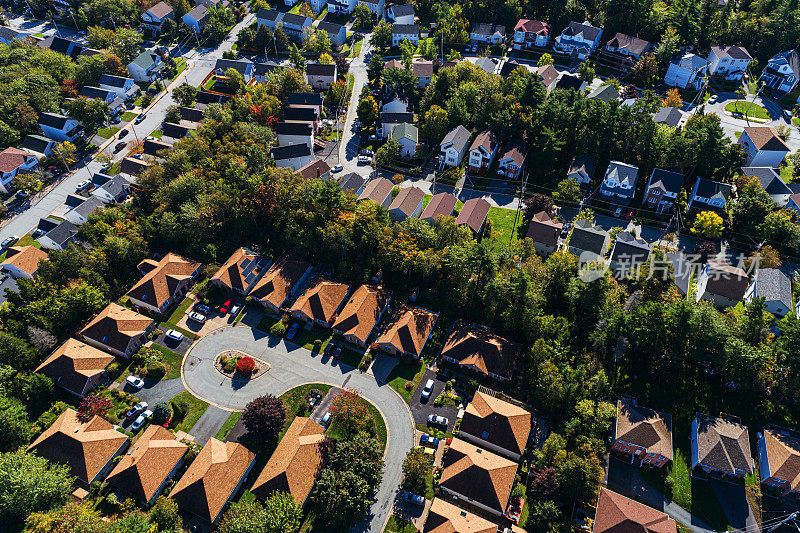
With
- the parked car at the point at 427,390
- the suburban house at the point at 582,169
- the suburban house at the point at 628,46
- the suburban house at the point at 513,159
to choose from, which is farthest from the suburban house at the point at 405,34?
the parked car at the point at 427,390

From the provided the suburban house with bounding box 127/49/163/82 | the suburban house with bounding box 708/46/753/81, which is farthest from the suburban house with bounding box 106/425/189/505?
the suburban house with bounding box 708/46/753/81

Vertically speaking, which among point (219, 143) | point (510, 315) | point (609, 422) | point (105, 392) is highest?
point (219, 143)

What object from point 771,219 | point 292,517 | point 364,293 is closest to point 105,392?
point 292,517

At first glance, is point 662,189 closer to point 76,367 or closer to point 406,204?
point 406,204

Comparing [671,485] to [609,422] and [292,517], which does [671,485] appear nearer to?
[609,422]

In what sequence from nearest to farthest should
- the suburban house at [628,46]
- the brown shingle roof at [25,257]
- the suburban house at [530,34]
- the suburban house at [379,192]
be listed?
1. the brown shingle roof at [25,257]
2. the suburban house at [379,192]
3. the suburban house at [628,46]
4. the suburban house at [530,34]

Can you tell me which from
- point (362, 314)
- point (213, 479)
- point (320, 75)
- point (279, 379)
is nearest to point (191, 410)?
point (279, 379)

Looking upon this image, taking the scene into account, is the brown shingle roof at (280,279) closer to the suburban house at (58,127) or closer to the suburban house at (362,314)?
the suburban house at (362,314)
